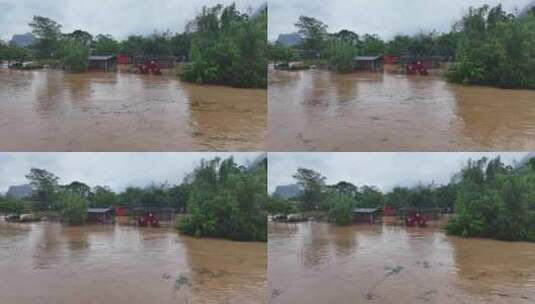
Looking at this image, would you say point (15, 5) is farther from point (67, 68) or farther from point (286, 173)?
point (286, 173)

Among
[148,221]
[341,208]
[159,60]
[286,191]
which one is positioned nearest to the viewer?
[286,191]

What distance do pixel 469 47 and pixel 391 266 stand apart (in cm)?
189

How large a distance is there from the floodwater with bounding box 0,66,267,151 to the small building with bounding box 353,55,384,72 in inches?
31.6

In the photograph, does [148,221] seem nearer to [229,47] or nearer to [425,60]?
[229,47]

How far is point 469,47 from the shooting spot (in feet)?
14.6

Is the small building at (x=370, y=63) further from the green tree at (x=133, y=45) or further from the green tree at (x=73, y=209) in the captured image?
the green tree at (x=73, y=209)

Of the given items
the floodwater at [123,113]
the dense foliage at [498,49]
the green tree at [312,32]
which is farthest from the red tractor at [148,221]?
the dense foliage at [498,49]

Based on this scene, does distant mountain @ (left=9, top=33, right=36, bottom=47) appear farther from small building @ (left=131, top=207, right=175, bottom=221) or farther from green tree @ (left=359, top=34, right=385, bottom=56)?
green tree @ (left=359, top=34, right=385, bottom=56)

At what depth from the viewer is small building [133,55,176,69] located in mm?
4367

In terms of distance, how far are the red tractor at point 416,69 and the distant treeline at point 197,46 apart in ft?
3.92

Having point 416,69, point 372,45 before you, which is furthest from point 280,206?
point 416,69

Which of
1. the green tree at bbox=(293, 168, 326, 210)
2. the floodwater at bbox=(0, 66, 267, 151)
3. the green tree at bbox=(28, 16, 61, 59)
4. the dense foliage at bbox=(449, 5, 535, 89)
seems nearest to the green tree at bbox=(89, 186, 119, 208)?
the floodwater at bbox=(0, 66, 267, 151)

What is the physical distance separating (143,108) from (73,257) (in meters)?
1.29

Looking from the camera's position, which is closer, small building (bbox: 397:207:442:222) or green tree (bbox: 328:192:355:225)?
green tree (bbox: 328:192:355:225)
